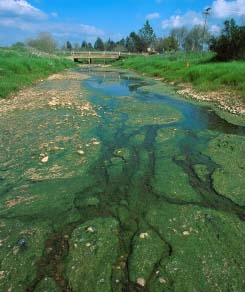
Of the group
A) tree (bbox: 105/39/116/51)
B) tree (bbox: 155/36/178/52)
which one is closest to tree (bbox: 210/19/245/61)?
tree (bbox: 155/36/178/52)

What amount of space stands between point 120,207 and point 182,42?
64.6 metres

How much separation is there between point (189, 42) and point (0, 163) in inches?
2390

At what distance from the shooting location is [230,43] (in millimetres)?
21453

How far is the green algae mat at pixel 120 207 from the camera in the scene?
3.03 metres

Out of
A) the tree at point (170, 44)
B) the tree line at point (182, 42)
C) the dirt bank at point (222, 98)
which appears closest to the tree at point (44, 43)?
the tree line at point (182, 42)

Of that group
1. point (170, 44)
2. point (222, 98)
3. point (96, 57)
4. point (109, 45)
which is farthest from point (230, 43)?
point (109, 45)

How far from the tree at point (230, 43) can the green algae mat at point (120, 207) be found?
49.2 ft

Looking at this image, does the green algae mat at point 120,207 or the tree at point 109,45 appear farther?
the tree at point 109,45

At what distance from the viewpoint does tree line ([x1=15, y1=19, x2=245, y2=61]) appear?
21359 millimetres

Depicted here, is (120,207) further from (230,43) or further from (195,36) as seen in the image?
(195,36)

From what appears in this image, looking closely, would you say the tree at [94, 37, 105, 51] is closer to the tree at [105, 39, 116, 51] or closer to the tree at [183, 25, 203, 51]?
the tree at [105, 39, 116, 51]

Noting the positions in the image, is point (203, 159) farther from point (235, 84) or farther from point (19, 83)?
point (19, 83)

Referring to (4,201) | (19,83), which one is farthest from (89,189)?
(19,83)

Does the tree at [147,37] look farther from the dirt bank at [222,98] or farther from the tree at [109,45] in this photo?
the dirt bank at [222,98]
